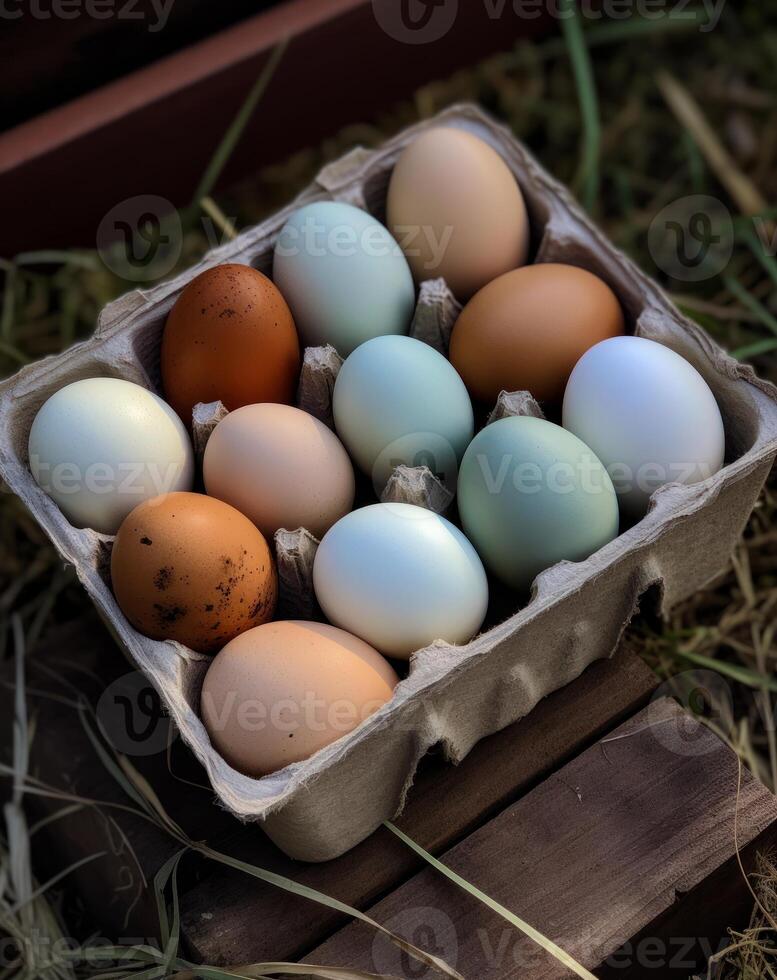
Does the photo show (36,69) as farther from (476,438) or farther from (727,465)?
(727,465)

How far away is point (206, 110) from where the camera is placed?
1.63m

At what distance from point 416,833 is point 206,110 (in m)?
1.08

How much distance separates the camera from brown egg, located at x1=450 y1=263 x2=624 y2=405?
1.15 m

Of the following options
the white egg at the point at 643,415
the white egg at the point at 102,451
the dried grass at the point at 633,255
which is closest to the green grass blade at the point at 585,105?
the dried grass at the point at 633,255

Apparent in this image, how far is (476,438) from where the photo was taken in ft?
3.51

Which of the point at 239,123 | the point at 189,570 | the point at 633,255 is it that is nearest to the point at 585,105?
the point at 633,255

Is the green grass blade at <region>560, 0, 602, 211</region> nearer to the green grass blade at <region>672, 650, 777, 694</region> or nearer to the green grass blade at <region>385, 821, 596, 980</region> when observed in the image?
the green grass blade at <region>672, 650, 777, 694</region>

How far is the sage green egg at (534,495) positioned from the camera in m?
1.03

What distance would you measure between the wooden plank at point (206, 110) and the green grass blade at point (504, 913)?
103 centimetres

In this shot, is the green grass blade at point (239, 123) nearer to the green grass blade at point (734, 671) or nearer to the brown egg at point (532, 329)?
the brown egg at point (532, 329)

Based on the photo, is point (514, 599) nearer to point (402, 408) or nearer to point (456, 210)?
point (402, 408)

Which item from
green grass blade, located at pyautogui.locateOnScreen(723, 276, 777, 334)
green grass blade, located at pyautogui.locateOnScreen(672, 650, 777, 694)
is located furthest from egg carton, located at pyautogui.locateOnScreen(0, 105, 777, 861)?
green grass blade, located at pyautogui.locateOnScreen(723, 276, 777, 334)

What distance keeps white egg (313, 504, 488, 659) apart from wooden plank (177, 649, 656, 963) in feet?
0.62

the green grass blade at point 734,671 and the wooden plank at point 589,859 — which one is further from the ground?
the wooden plank at point 589,859
